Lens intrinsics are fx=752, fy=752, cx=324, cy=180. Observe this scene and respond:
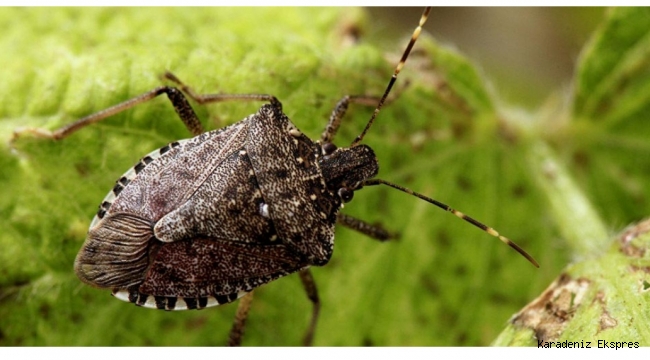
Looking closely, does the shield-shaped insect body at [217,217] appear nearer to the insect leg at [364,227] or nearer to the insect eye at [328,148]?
the insect eye at [328,148]

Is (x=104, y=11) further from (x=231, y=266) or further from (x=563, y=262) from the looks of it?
(x=563, y=262)

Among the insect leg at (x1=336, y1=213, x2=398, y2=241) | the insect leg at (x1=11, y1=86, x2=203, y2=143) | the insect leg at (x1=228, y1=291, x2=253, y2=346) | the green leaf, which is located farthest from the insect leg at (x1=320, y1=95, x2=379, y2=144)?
the green leaf

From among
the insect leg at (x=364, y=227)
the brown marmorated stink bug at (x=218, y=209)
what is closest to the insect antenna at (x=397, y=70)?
the brown marmorated stink bug at (x=218, y=209)

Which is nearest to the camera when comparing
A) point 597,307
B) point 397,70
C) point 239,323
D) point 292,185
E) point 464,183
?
point 597,307

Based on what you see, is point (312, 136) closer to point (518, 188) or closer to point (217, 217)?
point (217, 217)

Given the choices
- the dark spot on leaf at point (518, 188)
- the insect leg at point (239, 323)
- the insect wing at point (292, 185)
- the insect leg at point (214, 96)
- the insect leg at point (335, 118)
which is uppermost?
the dark spot on leaf at point (518, 188)

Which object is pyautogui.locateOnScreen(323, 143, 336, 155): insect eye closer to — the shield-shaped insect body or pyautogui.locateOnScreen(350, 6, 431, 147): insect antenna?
the shield-shaped insect body

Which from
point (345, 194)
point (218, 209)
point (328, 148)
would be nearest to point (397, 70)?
point (328, 148)
